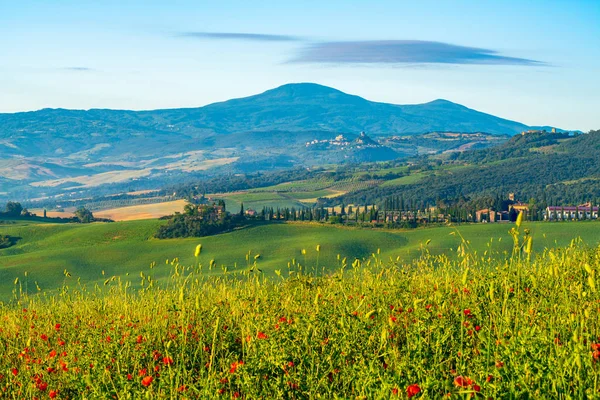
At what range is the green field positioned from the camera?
70.8m

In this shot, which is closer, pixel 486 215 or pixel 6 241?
pixel 6 241

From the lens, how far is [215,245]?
296 feet

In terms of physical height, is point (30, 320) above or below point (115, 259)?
above

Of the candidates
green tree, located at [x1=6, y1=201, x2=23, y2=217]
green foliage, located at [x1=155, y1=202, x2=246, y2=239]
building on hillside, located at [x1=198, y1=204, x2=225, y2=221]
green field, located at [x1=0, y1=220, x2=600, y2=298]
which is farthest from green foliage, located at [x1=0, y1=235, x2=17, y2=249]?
green tree, located at [x1=6, y1=201, x2=23, y2=217]

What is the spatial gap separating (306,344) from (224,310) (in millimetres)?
3059

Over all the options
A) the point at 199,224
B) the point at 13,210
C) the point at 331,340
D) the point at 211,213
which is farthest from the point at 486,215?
the point at 331,340

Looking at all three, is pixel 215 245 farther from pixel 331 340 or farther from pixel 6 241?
pixel 331 340

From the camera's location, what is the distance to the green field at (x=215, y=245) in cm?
7075

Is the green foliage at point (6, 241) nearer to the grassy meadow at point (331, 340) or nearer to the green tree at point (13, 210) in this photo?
the green tree at point (13, 210)

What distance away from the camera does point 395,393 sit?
620 centimetres

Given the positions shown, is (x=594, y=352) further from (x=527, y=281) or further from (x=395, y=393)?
(x=527, y=281)

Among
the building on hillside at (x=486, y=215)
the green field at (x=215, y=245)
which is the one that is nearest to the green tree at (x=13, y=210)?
the green field at (x=215, y=245)

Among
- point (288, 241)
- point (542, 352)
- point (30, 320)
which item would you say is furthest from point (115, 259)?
point (542, 352)

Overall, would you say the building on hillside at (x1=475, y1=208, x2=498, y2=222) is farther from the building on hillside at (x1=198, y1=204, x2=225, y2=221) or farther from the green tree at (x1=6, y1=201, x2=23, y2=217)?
the green tree at (x1=6, y1=201, x2=23, y2=217)
